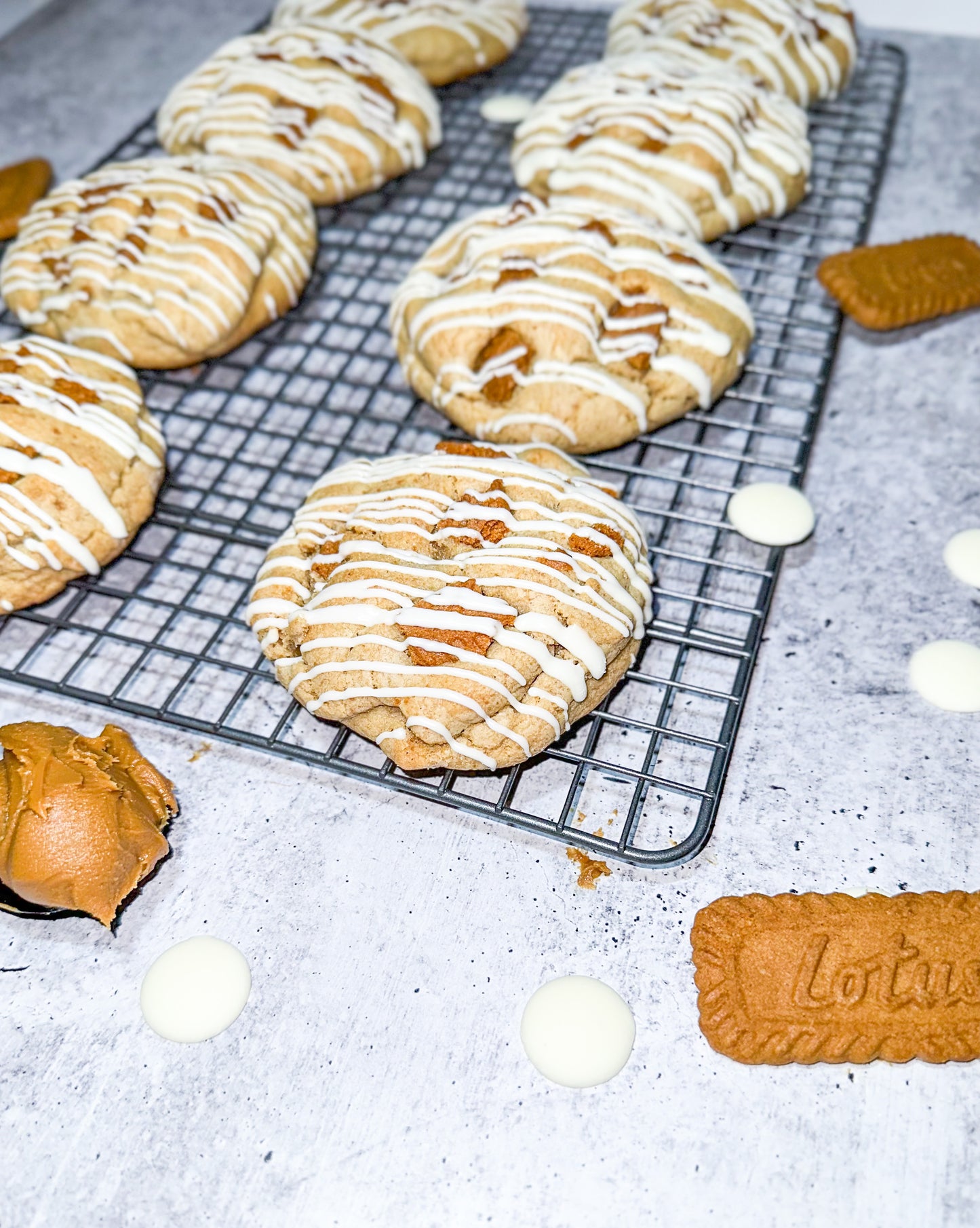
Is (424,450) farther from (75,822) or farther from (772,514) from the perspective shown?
(75,822)

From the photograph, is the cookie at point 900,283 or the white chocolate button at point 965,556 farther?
the cookie at point 900,283

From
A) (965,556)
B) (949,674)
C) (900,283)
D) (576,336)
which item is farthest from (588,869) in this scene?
(900,283)

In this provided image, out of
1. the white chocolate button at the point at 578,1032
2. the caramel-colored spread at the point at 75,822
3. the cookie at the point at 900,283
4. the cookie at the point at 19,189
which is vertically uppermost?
the cookie at the point at 19,189

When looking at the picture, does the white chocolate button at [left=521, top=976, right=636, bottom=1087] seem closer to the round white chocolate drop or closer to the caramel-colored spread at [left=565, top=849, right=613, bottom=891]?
the caramel-colored spread at [left=565, top=849, right=613, bottom=891]

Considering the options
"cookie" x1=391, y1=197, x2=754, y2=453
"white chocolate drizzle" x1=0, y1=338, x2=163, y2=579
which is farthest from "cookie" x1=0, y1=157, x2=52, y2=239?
"cookie" x1=391, y1=197, x2=754, y2=453

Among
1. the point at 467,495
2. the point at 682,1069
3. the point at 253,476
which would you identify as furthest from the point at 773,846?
the point at 253,476

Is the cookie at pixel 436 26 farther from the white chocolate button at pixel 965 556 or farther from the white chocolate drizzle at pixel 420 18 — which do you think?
the white chocolate button at pixel 965 556

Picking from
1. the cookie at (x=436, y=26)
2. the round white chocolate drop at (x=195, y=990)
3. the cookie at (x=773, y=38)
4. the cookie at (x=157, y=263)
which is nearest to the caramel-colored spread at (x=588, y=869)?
the round white chocolate drop at (x=195, y=990)
